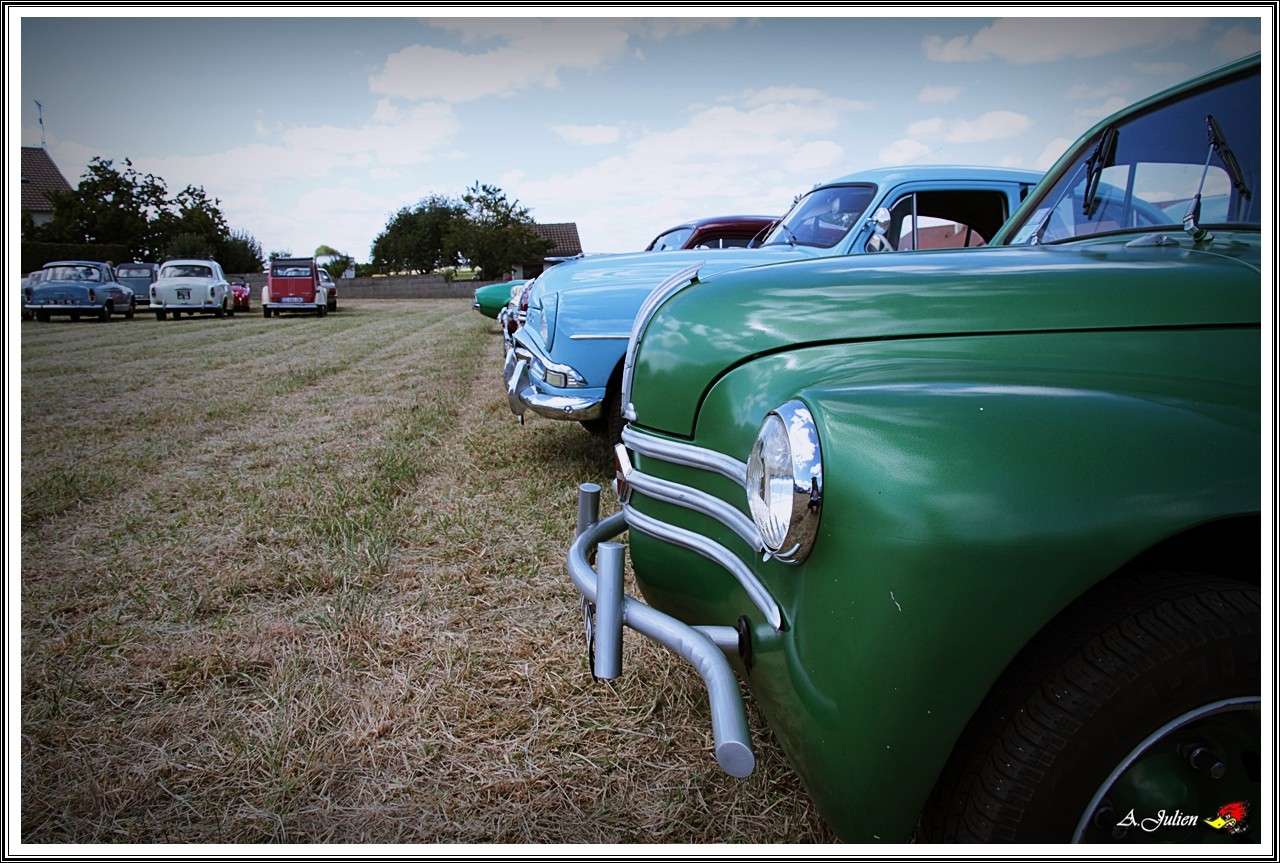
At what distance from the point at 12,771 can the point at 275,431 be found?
4203 mm

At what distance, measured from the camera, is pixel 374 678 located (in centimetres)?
214

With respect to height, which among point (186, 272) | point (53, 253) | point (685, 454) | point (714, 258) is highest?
point (53, 253)

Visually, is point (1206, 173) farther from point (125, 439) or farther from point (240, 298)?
point (240, 298)

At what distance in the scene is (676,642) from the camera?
4.20 feet

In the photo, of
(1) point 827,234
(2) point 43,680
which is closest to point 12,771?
(2) point 43,680

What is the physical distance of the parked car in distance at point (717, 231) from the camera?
7203 millimetres

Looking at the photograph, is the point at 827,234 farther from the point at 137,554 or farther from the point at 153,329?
the point at 153,329

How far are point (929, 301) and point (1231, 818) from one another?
1022mm

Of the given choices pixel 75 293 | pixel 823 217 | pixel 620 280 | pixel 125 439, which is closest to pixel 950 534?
pixel 620 280

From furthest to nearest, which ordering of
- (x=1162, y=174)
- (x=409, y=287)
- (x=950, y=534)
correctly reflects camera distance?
(x=409, y=287) < (x=1162, y=174) < (x=950, y=534)

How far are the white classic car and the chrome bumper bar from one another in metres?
20.8

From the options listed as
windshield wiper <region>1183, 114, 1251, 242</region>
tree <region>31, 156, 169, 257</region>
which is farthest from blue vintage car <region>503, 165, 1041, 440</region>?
tree <region>31, 156, 169, 257</region>

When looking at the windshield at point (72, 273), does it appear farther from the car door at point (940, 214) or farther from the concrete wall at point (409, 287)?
the car door at point (940, 214)

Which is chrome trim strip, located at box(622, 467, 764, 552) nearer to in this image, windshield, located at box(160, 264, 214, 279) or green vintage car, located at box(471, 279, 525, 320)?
green vintage car, located at box(471, 279, 525, 320)
